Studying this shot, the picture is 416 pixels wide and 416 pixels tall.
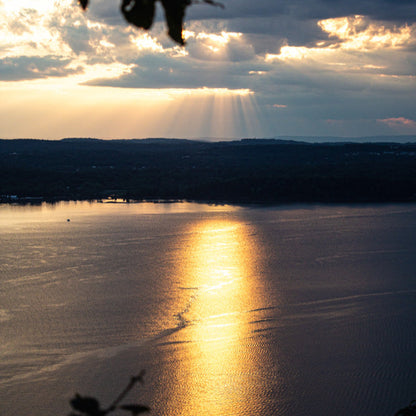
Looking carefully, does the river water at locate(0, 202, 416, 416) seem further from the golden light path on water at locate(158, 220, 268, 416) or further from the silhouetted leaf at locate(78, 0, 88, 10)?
the silhouetted leaf at locate(78, 0, 88, 10)

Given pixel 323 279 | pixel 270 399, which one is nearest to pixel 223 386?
pixel 270 399

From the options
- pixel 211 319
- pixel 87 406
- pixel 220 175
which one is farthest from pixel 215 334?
pixel 220 175

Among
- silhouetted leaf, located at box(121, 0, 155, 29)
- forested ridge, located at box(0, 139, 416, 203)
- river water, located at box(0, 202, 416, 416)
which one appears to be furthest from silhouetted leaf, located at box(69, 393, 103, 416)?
forested ridge, located at box(0, 139, 416, 203)

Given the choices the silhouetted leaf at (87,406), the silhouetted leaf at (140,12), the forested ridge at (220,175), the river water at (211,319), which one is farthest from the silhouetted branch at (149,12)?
the forested ridge at (220,175)

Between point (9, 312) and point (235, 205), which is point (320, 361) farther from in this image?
point (235, 205)

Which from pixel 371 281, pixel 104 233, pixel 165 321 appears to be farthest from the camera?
pixel 104 233

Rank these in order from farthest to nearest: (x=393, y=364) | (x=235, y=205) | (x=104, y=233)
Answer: (x=235, y=205)
(x=104, y=233)
(x=393, y=364)

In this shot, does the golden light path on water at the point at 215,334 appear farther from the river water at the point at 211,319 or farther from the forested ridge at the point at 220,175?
the forested ridge at the point at 220,175
